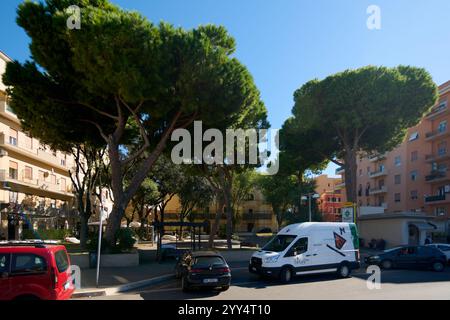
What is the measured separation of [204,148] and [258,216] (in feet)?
179

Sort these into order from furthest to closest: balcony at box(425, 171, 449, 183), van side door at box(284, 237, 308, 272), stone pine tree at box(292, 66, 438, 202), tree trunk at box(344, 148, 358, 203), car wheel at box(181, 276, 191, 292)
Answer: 1. balcony at box(425, 171, 449, 183)
2. tree trunk at box(344, 148, 358, 203)
3. stone pine tree at box(292, 66, 438, 202)
4. van side door at box(284, 237, 308, 272)
5. car wheel at box(181, 276, 191, 292)

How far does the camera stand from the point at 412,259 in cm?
2019

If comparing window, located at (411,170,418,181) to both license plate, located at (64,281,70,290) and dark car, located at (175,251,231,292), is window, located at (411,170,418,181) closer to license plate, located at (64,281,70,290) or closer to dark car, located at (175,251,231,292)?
dark car, located at (175,251,231,292)

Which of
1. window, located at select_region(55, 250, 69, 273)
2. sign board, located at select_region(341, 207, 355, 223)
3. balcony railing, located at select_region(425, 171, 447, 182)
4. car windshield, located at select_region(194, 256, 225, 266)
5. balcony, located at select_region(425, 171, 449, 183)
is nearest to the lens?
window, located at select_region(55, 250, 69, 273)

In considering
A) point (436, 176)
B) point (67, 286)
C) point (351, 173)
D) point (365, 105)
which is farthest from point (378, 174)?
point (67, 286)

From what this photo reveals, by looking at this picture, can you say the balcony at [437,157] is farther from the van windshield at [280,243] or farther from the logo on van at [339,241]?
the van windshield at [280,243]

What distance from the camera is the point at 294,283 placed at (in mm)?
15297

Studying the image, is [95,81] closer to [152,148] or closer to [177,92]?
[177,92]

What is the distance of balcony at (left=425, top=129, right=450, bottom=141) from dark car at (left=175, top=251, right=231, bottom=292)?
4210cm

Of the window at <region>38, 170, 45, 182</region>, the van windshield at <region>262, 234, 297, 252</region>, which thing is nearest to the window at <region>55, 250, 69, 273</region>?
the van windshield at <region>262, 234, 297, 252</region>

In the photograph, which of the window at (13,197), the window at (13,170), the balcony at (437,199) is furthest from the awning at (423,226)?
the window at (13,170)

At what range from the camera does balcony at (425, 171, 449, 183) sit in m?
46.0
